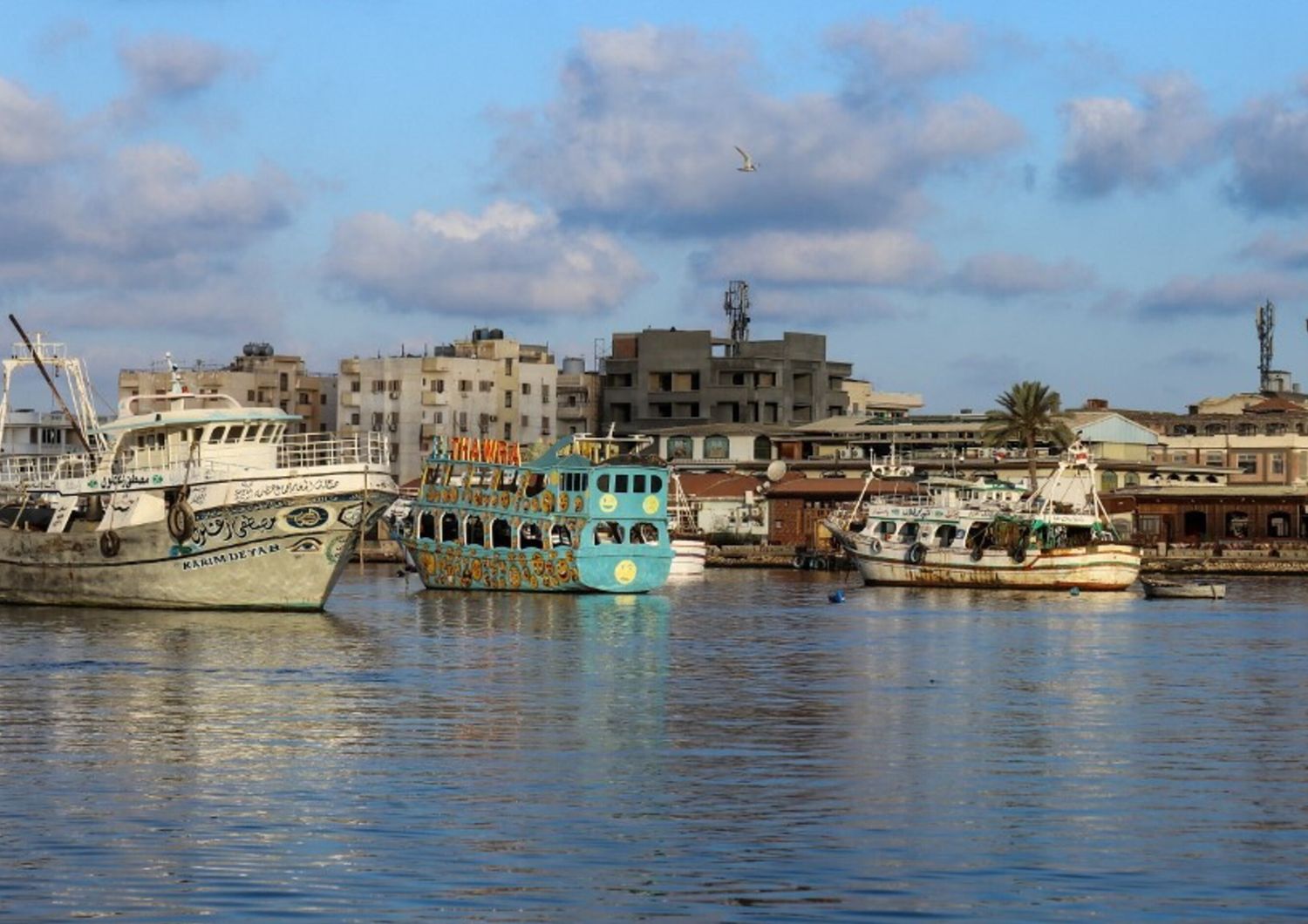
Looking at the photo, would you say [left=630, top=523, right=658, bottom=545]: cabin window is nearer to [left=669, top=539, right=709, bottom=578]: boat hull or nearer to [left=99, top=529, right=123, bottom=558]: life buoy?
[left=99, top=529, right=123, bottom=558]: life buoy

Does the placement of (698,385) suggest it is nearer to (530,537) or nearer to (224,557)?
(530,537)

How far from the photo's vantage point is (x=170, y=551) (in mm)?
72312

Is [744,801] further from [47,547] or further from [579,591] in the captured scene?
[579,591]

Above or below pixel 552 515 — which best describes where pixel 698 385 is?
above

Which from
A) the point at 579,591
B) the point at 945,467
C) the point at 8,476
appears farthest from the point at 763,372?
the point at 8,476

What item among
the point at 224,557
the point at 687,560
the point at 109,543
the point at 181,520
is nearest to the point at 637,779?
the point at 181,520

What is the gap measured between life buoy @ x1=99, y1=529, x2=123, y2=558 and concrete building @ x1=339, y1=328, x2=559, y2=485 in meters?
114

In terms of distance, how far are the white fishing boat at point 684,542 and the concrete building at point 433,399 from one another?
3171cm

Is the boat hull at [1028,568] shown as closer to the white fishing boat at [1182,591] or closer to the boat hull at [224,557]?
the white fishing boat at [1182,591]

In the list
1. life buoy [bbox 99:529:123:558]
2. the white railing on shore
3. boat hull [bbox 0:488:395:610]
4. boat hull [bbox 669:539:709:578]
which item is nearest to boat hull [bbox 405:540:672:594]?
the white railing on shore

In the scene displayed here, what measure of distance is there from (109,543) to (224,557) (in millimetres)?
3960

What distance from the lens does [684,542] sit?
131 meters

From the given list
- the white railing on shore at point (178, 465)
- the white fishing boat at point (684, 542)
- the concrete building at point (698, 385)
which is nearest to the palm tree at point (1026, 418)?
the white fishing boat at point (684, 542)

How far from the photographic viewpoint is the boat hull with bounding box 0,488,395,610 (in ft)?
236
